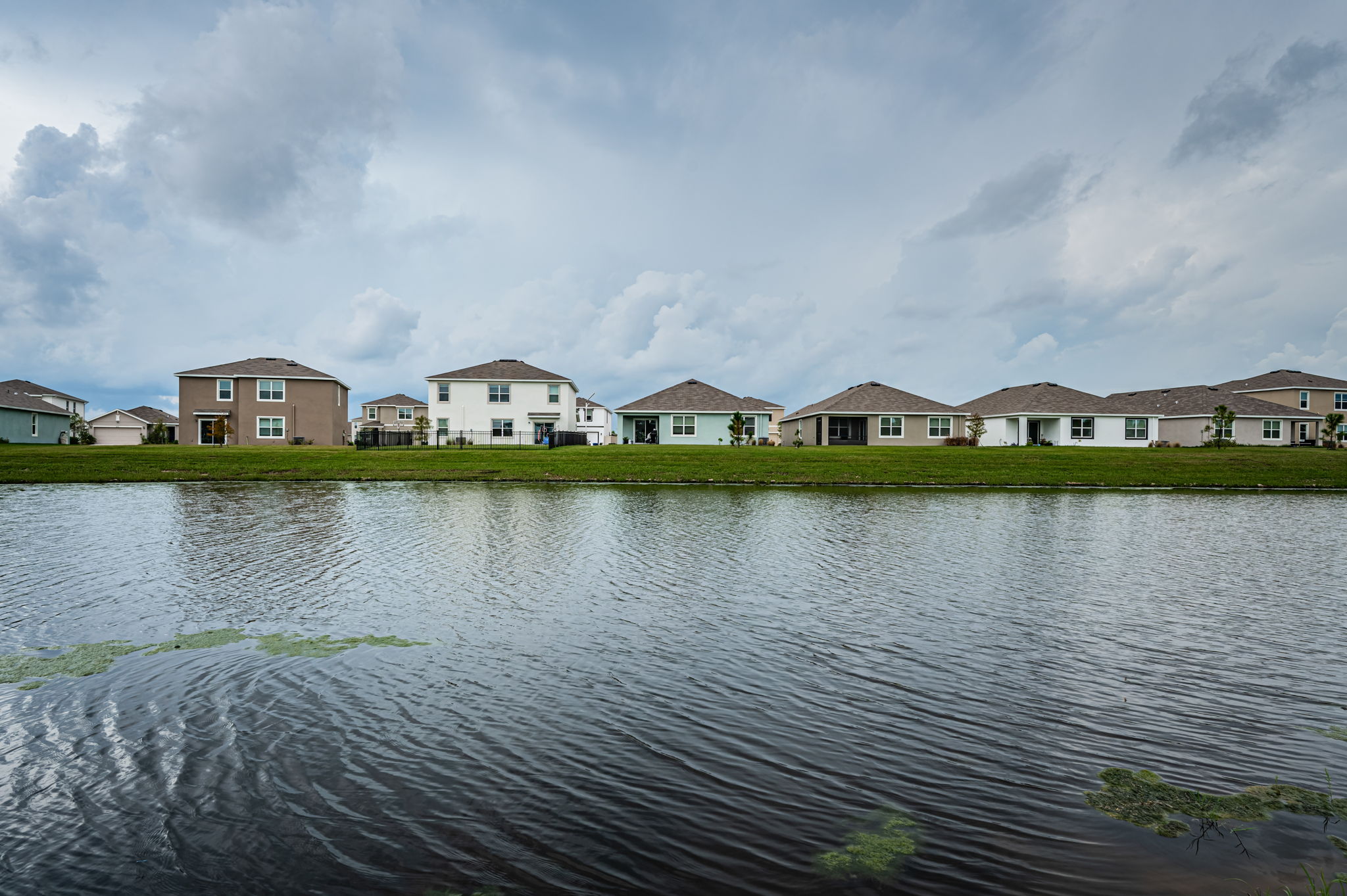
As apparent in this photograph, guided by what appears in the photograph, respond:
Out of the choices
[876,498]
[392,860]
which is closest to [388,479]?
[876,498]

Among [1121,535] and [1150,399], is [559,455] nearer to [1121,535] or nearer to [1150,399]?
[1121,535]

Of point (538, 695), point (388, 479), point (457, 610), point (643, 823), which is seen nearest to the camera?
point (643, 823)

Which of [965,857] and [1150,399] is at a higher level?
[1150,399]

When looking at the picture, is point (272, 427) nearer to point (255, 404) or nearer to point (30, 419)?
point (255, 404)

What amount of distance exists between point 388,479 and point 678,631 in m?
28.2

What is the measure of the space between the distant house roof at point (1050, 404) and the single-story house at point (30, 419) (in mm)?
77308

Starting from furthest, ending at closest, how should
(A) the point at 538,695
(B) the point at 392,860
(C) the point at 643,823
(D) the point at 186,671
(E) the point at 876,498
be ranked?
1. (E) the point at 876,498
2. (D) the point at 186,671
3. (A) the point at 538,695
4. (C) the point at 643,823
5. (B) the point at 392,860

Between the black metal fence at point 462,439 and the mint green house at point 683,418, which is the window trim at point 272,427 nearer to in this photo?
the black metal fence at point 462,439

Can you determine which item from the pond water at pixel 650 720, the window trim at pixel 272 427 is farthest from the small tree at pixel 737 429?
the pond water at pixel 650 720

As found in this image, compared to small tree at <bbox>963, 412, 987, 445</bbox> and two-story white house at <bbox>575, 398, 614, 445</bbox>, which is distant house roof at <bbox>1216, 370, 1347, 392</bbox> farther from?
two-story white house at <bbox>575, 398, 614, 445</bbox>

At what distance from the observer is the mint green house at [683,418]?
189ft

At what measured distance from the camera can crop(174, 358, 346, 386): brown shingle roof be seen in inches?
2138

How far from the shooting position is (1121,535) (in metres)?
15.4

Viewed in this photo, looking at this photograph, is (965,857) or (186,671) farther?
(186,671)
